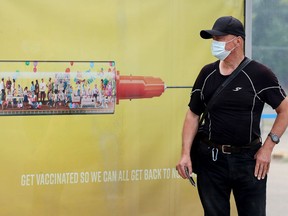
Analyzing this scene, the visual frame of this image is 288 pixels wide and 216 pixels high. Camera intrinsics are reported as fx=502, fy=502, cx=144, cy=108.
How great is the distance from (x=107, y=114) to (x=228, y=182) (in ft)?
3.38

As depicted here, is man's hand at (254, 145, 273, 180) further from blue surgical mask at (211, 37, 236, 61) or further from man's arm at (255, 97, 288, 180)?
blue surgical mask at (211, 37, 236, 61)

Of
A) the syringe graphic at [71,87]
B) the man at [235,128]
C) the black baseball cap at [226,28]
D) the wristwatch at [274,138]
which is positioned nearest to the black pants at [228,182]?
the man at [235,128]

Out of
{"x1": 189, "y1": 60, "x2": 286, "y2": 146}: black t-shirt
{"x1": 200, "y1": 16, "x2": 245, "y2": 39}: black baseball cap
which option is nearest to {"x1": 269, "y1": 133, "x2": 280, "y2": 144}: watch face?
{"x1": 189, "y1": 60, "x2": 286, "y2": 146}: black t-shirt

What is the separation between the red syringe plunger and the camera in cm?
356

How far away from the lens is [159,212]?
147 inches

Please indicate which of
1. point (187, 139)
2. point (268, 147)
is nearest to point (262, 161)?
point (268, 147)

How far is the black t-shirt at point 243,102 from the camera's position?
288 centimetres

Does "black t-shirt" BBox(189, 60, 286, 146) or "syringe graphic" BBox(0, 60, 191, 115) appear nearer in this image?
"black t-shirt" BBox(189, 60, 286, 146)

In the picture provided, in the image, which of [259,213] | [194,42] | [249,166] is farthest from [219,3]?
[259,213]

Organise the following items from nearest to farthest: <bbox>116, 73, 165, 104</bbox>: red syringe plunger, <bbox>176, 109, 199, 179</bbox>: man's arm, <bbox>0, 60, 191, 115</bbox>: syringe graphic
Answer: <bbox>176, 109, 199, 179</bbox>: man's arm, <bbox>0, 60, 191, 115</bbox>: syringe graphic, <bbox>116, 73, 165, 104</bbox>: red syringe plunger

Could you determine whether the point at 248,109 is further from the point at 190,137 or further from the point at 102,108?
the point at 102,108

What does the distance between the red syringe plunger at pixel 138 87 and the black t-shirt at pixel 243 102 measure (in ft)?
2.26

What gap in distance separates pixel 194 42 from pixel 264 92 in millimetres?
939

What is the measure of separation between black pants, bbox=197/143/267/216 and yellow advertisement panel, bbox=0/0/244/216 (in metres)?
0.68
